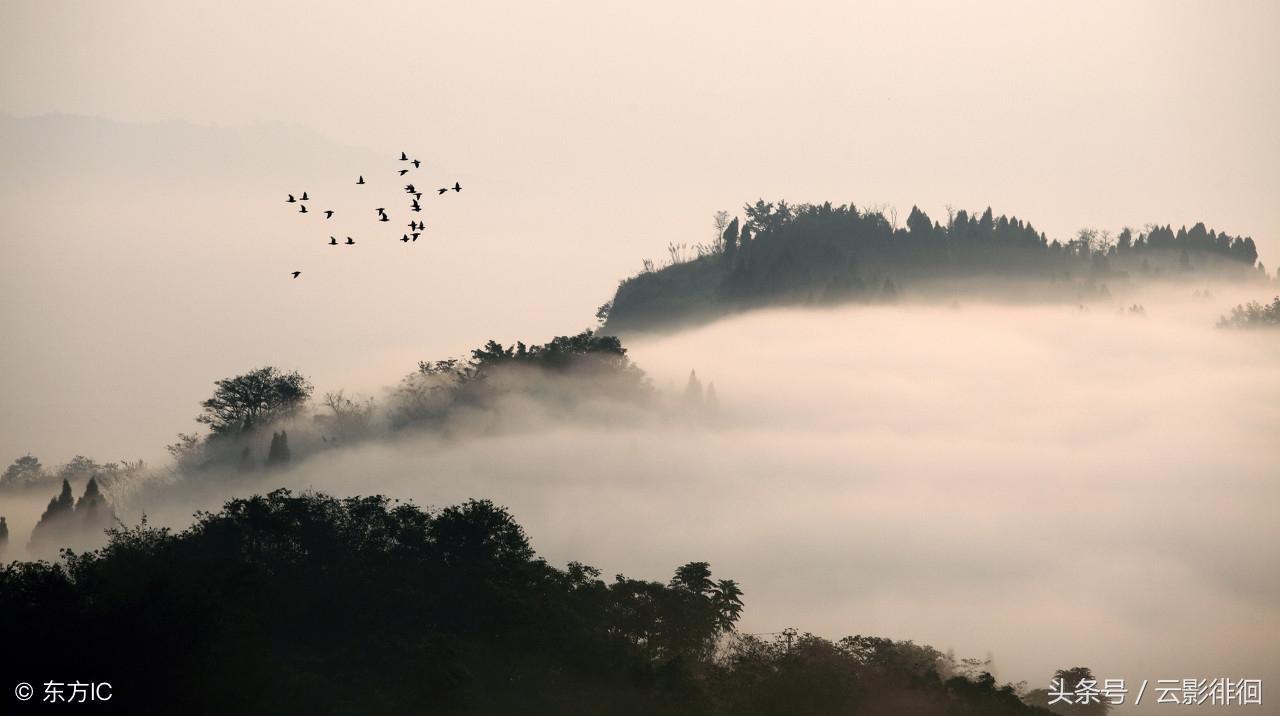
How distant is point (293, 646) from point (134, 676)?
44.1ft

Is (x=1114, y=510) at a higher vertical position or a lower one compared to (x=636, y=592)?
higher

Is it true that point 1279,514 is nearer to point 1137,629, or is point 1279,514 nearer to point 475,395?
point 1137,629

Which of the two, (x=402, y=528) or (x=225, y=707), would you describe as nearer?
(x=225, y=707)

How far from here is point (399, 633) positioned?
83.4 meters

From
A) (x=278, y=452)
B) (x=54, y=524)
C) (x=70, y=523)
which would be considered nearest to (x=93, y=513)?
(x=70, y=523)

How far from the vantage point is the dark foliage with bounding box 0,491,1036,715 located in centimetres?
6981

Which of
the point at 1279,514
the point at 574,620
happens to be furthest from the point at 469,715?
the point at 1279,514

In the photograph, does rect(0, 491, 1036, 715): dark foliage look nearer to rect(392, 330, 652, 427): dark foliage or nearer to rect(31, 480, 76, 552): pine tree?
rect(31, 480, 76, 552): pine tree

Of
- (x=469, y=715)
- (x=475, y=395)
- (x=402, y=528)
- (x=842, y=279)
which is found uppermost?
(x=842, y=279)

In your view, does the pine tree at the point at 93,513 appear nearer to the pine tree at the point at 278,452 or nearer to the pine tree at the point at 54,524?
the pine tree at the point at 54,524

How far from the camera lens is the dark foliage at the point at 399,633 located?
69.8m

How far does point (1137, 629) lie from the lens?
160 meters

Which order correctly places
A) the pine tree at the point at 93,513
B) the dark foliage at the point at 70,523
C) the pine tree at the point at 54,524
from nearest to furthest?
1. the dark foliage at the point at 70,523
2. the pine tree at the point at 54,524
3. the pine tree at the point at 93,513

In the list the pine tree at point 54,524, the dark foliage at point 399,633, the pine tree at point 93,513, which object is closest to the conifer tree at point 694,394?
the pine tree at point 93,513
